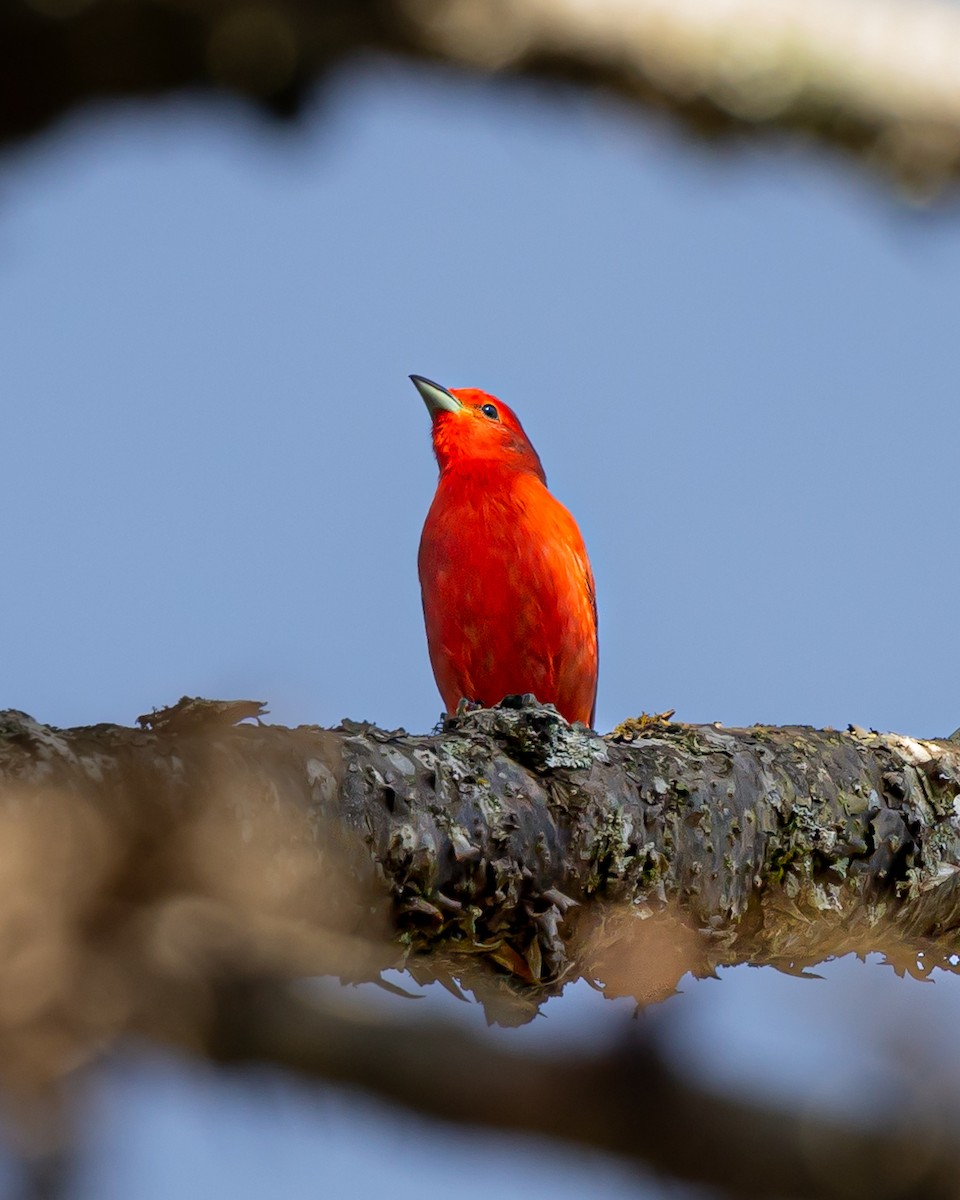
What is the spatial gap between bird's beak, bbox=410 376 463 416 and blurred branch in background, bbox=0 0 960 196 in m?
8.68

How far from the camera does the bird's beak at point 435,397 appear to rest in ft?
31.6

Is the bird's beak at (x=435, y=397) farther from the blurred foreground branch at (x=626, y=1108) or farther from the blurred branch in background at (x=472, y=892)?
the blurred foreground branch at (x=626, y=1108)

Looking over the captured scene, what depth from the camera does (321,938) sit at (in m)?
1.24

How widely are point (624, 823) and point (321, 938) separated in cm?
318

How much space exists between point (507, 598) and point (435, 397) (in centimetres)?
246

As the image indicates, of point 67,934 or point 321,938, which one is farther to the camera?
point 321,938

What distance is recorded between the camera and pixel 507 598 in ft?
25.5

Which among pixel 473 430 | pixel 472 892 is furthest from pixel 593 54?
pixel 473 430

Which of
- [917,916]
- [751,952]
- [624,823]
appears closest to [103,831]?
[624,823]

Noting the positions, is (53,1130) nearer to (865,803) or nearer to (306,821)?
Answer: (306,821)

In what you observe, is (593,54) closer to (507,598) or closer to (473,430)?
(507,598)

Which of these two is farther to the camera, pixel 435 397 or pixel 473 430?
pixel 435 397

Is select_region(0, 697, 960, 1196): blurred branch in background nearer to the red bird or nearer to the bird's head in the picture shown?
the red bird

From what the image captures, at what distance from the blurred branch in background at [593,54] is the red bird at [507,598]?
6.75 metres
